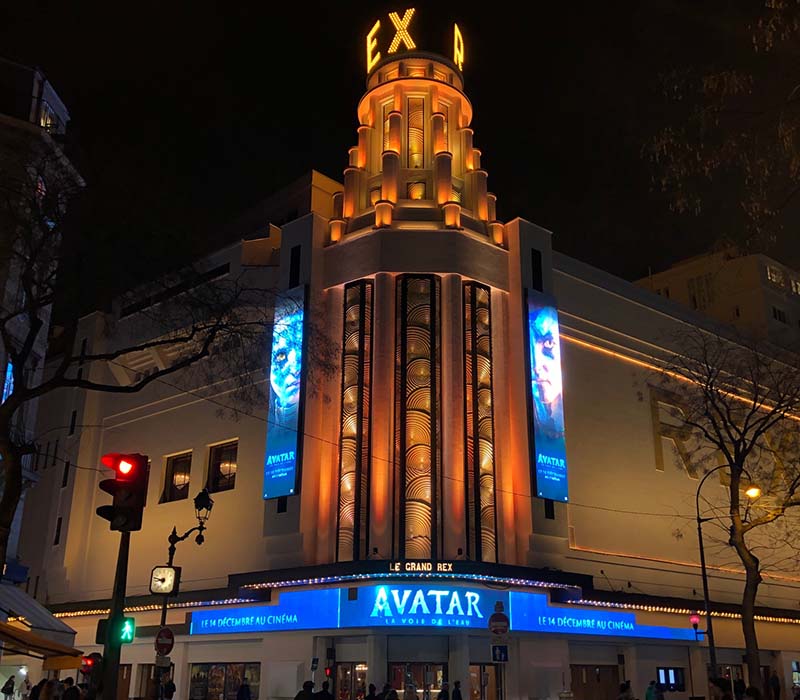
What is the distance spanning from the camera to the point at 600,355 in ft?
134

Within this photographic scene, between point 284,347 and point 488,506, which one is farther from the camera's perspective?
point 284,347

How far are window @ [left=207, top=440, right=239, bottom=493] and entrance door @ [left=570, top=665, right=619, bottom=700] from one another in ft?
54.1

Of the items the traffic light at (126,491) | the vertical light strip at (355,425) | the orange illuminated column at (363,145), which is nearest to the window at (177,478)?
the vertical light strip at (355,425)

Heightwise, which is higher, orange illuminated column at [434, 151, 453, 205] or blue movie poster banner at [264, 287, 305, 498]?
orange illuminated column at [434, 151, 453, 205]

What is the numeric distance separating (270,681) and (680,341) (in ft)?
90.4

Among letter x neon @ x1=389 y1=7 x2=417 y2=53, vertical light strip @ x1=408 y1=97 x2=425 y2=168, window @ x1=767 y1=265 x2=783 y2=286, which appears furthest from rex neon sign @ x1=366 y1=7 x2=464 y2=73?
window @ x1=767 y1=265 x2=783 y2=286

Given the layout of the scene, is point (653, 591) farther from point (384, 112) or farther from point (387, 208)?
point (384, 112)

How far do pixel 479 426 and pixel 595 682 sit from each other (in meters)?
11.2

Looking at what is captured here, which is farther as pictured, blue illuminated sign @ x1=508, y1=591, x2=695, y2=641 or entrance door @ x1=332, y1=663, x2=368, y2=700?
blue illuminated sign @ x1=508, y1=591, x2=695, y2=641

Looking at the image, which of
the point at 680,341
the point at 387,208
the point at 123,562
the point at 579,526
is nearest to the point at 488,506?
the point at 579,526

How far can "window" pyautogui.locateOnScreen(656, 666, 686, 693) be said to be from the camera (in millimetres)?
36062

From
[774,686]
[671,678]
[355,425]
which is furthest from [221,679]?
[774,686]

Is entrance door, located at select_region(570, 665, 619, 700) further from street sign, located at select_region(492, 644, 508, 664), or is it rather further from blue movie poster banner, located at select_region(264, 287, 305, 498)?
street sign, located at select_region(492, 644, 508, 664)

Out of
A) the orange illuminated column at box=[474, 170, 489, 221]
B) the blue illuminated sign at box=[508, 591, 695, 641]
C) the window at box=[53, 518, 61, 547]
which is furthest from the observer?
the window at box=[53, 518, 61, 547]
